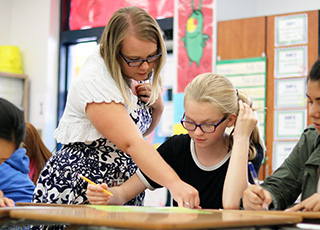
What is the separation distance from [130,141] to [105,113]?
5.1 inches

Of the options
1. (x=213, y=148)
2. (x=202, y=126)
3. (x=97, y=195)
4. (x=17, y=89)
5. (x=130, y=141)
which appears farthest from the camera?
(x=17, y=89)

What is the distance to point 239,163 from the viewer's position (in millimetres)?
1683

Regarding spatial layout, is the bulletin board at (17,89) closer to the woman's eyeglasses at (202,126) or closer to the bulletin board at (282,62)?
the bulletin board at (282,62)

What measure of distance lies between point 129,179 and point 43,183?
300 mm

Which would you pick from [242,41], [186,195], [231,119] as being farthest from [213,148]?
[242,41]

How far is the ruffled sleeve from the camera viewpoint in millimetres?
1704

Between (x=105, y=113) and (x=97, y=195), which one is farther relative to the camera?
(x=105, y=113)

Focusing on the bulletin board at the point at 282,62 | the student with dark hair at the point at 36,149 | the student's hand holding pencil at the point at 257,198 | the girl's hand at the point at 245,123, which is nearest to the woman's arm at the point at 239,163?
the girl's hand at the point at 245,123

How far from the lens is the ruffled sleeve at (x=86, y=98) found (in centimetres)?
170

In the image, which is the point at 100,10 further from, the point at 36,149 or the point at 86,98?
the point at 86,98

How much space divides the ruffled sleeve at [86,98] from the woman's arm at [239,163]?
408 millimetres

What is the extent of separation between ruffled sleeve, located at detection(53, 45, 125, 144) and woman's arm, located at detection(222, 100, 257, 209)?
0.41m

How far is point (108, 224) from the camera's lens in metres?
0.87

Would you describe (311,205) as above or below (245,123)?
below
